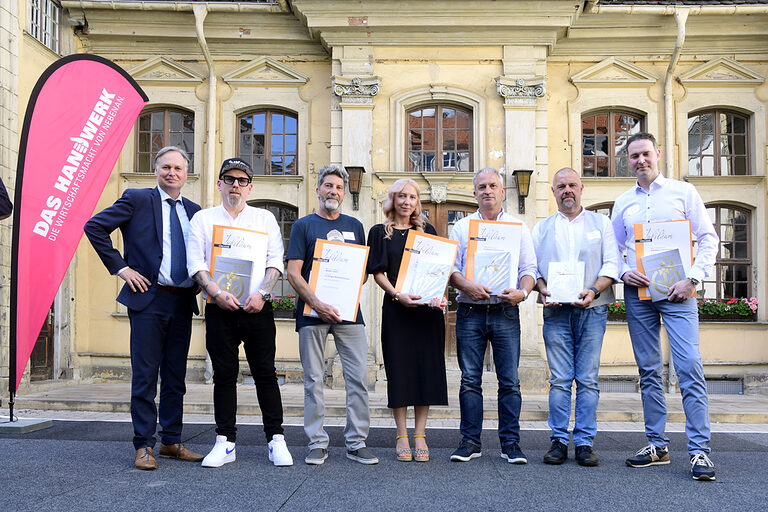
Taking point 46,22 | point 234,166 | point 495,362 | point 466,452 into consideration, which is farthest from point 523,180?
point 46,22

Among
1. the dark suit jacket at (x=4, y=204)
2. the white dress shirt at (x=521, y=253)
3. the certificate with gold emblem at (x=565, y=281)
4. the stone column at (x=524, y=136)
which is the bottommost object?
the certificate with gold emblem at (x=565, y=281)

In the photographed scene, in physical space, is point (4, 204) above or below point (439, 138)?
below

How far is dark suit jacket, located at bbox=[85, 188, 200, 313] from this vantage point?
4.58m

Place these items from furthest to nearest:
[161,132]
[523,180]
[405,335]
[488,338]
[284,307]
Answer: [161,132] → [284,307] → [523,180] → [488,338] → [405,335]

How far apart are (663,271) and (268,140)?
8.49 meters

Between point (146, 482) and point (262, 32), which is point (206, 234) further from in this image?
point (262, 32)

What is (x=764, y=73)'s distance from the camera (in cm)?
1145

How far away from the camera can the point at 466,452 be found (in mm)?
4688

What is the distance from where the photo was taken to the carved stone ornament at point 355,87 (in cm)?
1095

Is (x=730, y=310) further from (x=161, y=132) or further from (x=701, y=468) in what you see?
(x=161, y=132)

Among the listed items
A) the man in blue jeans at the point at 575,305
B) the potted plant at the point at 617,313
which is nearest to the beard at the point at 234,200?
the man in blue jeans at the point at 575,305

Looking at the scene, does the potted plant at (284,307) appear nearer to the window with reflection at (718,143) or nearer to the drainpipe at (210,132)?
the drainpipe at (210,132)

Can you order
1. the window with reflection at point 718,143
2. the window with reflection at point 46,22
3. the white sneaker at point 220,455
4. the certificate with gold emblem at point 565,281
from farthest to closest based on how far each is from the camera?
the window with reflection at point 718,143
the window with reflection at point 46,22
the certificate with gold emblem at point 565,281
the white sneaker at point 220,455

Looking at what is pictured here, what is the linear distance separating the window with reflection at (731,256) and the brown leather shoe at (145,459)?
9938 mm
